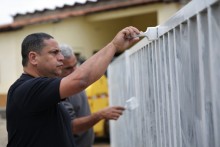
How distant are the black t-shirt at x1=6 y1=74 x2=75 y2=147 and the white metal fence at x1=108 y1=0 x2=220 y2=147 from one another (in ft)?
2.02

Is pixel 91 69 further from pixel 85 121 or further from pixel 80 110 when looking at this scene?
pixel 80 110

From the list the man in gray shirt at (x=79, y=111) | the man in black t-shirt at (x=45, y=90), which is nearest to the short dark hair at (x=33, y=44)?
the man in black t-shirt at (x=45, y=90)

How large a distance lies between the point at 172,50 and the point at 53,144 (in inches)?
41.4

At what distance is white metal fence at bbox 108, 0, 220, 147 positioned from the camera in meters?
1.55

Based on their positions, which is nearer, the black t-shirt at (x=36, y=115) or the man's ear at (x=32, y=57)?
the black t-shirt at (x=36, y=115)

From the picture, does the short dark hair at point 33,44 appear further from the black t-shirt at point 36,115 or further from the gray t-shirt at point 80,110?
the gray t-shirt at point 80,110

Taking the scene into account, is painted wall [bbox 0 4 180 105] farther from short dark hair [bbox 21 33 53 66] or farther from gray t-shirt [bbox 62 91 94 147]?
short dark hair [bbox 21 33 53 66]

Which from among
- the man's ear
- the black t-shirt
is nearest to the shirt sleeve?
the black t-shirt

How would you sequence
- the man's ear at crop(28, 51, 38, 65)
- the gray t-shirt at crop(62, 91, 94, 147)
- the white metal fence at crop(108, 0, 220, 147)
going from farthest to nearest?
the gray t-shirt at crop(62, 91, 94, 147) < the man's ear at crop(28, 51, 38, 65) < the white metal fence at crop(108, 0, 220, 147)

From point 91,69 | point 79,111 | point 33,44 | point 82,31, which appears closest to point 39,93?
point 91,69

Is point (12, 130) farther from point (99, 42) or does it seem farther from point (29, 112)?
point (99, 42)

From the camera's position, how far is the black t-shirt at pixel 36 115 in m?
2.50

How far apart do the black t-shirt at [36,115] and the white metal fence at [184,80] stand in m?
0.62

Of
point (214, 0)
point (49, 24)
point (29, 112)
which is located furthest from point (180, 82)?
point (49, 24)
